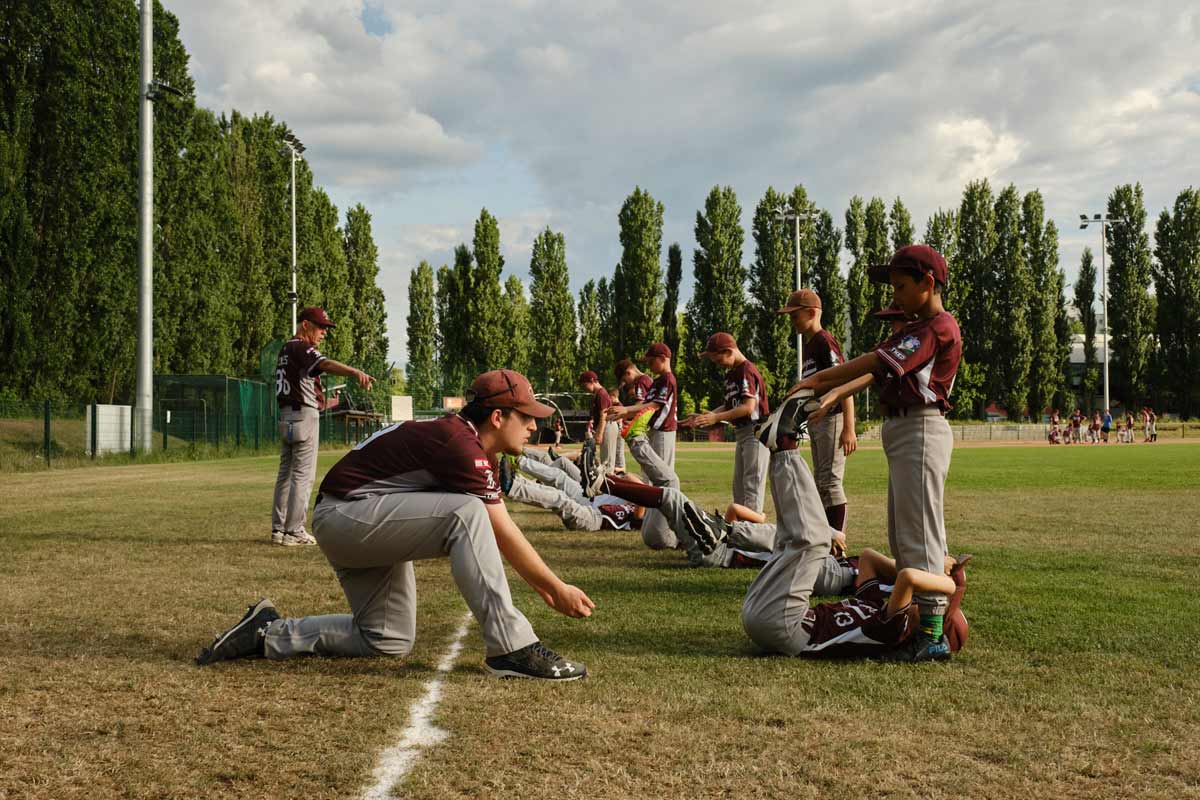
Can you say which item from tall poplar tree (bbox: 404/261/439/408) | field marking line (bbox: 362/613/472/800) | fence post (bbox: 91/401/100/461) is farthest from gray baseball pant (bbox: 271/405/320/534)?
tall poplar tree (bbox: 404/261/439/408)

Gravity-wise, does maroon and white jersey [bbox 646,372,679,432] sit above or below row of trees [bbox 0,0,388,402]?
below

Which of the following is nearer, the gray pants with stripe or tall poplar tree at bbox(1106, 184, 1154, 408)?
the gray pants with stripe

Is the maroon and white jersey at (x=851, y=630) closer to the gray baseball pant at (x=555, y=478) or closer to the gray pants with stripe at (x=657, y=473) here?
the gray pants with stripe at (x=657, y=473)

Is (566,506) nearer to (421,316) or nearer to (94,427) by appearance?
(94,427)

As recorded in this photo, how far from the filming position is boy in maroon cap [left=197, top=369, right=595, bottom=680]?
13.3 feet

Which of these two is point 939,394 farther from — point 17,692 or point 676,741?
point 17,692

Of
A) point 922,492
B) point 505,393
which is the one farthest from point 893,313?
point 505,393

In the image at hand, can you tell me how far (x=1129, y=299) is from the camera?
63.7 m

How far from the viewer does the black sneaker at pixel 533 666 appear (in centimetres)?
414

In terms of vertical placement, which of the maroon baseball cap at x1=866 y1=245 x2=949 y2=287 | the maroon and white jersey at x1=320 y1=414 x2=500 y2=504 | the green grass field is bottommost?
the green grass field

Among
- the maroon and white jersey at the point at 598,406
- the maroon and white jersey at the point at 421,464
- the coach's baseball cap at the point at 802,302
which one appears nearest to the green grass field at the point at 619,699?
the maroon and white jersey at the point at 421,464

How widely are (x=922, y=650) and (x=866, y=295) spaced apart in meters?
59.0

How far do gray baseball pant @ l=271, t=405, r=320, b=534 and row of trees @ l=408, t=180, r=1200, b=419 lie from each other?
49649 millimetres

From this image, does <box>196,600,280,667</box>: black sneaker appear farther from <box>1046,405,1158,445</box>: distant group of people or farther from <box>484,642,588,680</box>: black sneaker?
<box>1046,405,1158,445</box>: distant group of people
